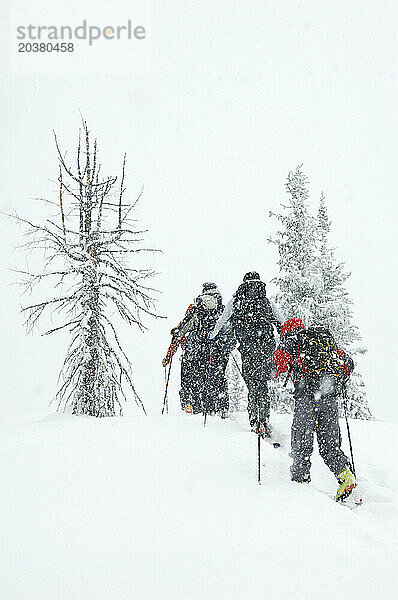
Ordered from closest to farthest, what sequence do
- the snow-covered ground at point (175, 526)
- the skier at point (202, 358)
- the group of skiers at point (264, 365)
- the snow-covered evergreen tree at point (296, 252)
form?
the snow-covered ground at point (175, 526) → the group of skiers at point (264, 365) → the skier at point (202, 358) → the snow-covered evergreen tree at point (296, 252)

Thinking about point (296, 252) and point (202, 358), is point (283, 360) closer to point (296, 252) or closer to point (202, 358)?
point (202, 358)

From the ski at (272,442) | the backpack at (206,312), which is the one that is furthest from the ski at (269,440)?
the backpack at (206,312)

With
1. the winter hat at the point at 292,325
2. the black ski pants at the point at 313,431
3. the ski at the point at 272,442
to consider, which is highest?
the winter hat at the point at 292,325

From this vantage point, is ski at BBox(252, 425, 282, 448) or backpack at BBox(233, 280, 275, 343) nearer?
ski at BBox(252, 425, 282, 448)

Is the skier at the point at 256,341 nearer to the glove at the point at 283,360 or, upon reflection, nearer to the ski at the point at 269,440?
the ski at the point at 269,440

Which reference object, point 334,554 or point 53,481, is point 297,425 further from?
point 53,481

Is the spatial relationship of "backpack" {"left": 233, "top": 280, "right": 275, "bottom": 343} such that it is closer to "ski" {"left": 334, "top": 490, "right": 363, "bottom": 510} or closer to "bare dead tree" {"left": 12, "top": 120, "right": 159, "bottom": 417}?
"ski" {"left": 334, "top": 490, "right": 363, "bottom": 510}

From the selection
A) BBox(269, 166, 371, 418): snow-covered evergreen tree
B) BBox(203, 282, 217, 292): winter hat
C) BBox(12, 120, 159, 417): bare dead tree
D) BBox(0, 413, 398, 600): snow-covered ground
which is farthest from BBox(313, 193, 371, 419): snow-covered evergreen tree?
BBox(0, 413, 398, 600): snow-covered ground

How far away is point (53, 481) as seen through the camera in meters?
4.20

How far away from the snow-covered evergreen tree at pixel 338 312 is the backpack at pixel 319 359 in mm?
12620

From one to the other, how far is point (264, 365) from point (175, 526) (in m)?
3.93

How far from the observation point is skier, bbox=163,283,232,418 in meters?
8.30

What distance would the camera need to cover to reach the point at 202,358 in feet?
28.5

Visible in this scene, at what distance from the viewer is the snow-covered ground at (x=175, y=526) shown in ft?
9.21
